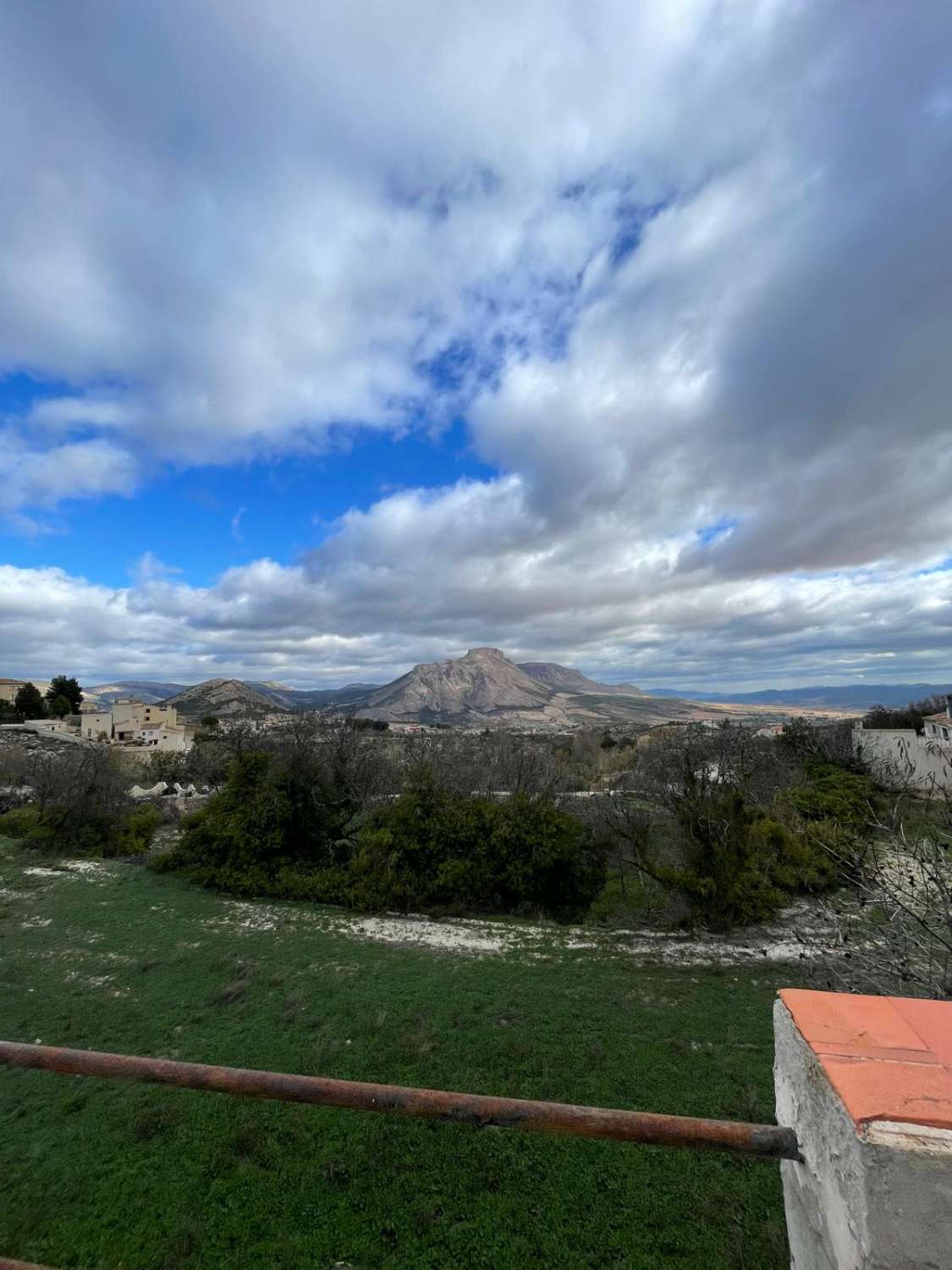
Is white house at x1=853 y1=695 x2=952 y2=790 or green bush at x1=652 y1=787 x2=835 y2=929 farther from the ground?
white house at x1=853 y1=695 x2=952 y2=790

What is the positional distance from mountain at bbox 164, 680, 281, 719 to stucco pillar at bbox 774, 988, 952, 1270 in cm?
6970

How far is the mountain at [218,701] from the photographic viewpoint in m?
72.8

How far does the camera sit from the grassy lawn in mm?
4043

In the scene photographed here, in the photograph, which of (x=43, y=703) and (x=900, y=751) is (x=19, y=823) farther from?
(x=43, y=703)

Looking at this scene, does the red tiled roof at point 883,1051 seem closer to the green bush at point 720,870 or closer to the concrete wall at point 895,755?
the green bush at point 720,870

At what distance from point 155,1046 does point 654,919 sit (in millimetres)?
9592

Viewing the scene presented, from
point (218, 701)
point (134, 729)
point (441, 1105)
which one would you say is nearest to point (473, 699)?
point (218, 701)

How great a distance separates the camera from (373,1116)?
221 inches

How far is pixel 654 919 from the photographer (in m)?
12.5

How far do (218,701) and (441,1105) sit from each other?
9034 cm

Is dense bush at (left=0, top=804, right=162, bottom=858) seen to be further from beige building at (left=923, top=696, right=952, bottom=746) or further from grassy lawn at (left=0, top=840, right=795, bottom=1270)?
beige building at (left=923, top=696, right=952, bottom=746)

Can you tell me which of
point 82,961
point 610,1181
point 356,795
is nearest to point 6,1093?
point 82,961

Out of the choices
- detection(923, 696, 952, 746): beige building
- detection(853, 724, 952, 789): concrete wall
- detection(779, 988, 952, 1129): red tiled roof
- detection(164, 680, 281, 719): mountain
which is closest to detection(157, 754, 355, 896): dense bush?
detection(779, 988, 952, 1129): red tiled roof

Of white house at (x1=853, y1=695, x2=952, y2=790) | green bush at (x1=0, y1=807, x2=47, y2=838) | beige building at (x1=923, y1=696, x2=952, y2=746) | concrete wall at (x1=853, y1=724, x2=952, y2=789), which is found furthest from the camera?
beige building at (x1=923, y1=696, x2=952, y2=746)
